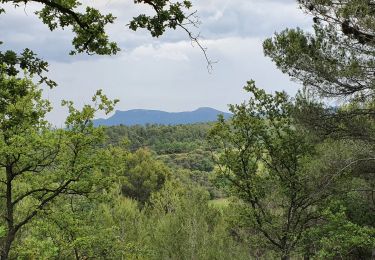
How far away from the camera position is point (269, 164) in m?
16.8

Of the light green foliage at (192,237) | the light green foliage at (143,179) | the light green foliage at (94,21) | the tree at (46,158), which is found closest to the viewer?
the light green foliage at (94,21)

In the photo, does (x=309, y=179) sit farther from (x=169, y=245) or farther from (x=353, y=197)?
(x=169, y=245)

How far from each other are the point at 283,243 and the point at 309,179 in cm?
302

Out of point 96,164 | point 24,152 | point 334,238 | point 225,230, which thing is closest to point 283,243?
point 334,238

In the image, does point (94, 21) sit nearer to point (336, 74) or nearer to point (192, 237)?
point (336, 74)

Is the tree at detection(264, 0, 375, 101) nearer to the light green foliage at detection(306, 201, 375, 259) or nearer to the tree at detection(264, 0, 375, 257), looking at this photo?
the tree at detection(264, 0, 375, 257)

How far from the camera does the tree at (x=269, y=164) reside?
16.1 m

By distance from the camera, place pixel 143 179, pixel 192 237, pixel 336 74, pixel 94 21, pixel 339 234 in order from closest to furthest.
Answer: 1. pixel 94 21
2. pixel 336 74
3. pixel 339 234
4. pixel 192 237
5. pixel 143 179

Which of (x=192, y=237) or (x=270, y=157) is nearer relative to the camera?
(x=270, y=157)

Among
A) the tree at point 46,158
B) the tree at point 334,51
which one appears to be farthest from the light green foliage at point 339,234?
the tree at point 46,158

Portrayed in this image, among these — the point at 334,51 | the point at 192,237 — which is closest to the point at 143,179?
the point at 192,237

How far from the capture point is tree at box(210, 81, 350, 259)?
16109 millimetres

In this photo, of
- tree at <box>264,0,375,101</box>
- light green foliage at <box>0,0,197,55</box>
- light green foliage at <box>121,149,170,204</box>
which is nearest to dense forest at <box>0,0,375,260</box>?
tree at <box>264,0,375,101</box>

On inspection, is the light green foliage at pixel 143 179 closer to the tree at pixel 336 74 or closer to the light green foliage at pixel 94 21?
the tree at pixel 336 74
